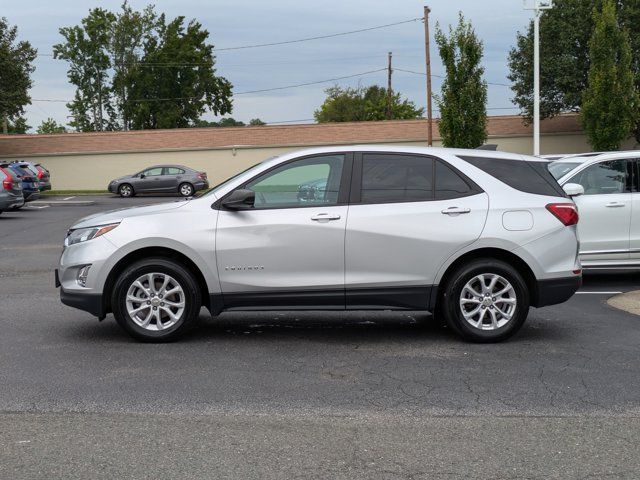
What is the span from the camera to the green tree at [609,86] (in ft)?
124

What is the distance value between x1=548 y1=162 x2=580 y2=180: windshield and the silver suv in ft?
13.5

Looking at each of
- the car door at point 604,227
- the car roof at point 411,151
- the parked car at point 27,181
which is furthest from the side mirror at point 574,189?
the parked car at point 27,181

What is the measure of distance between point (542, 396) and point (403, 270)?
6.42 feet

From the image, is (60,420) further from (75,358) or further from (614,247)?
(614,247)

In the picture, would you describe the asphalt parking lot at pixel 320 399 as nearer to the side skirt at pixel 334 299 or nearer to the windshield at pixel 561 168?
the side skirt at pixel 334 299

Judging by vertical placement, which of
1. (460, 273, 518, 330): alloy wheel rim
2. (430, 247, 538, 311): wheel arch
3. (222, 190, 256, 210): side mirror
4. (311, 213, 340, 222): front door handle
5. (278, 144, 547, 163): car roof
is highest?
(278, 144, 547, 163): car roof

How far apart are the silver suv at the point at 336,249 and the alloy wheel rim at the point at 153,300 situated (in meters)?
0.01

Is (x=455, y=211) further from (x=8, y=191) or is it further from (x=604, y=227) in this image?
(x=8, y=191)

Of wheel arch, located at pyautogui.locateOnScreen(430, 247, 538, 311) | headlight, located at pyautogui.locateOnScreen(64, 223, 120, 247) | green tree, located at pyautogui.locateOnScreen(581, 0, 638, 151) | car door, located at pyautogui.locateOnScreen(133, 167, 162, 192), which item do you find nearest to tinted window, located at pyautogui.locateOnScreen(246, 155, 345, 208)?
wheel arch, located at pyautogui.locateOnScreen(430, 247, 538, 311)

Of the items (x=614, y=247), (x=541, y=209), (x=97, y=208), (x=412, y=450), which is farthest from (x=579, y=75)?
(x=412, y=450)

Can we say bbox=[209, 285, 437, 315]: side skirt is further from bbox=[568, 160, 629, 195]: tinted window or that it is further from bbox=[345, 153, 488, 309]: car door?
bbox=[568, 160, 629, 195]: tinted window

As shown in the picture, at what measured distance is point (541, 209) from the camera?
7602 mm

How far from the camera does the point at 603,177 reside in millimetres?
11438

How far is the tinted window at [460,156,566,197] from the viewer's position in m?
7.73
